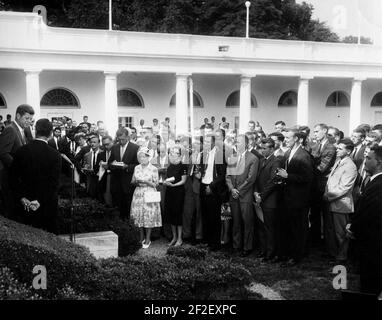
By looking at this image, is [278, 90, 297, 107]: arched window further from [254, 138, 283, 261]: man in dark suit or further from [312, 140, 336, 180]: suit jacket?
[254, 138, 283, 261]: man in dark suit

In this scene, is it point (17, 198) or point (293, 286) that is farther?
point (293, 286)

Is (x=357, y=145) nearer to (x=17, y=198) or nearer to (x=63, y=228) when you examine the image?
(x=63, y=228)

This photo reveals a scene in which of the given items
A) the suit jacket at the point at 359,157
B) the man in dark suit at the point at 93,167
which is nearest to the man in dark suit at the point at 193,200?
the man in dark suit at the point at 93,167

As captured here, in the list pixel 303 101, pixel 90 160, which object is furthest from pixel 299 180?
pixel 303 101

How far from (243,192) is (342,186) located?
154cm

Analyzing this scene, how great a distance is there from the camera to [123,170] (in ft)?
27.3

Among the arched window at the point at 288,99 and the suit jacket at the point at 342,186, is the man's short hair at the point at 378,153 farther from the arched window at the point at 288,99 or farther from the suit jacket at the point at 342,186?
the arched window at the point at 288,99

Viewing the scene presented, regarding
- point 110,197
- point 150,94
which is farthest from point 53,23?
point 110,197

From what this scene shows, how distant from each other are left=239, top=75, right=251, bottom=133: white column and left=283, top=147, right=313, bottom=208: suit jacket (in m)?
17.7

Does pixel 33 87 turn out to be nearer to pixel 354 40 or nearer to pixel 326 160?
pixel 326 160

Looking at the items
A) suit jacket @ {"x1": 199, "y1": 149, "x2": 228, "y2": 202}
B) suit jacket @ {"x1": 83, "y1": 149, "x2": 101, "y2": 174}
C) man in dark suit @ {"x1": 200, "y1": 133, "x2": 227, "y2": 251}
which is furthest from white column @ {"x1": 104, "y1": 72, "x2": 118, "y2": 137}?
suit jacket @ {"x1": 199, "y1": 149, "x2": 228, "y2": 202}

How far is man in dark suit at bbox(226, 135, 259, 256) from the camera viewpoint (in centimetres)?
761

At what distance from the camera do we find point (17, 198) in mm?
5410
